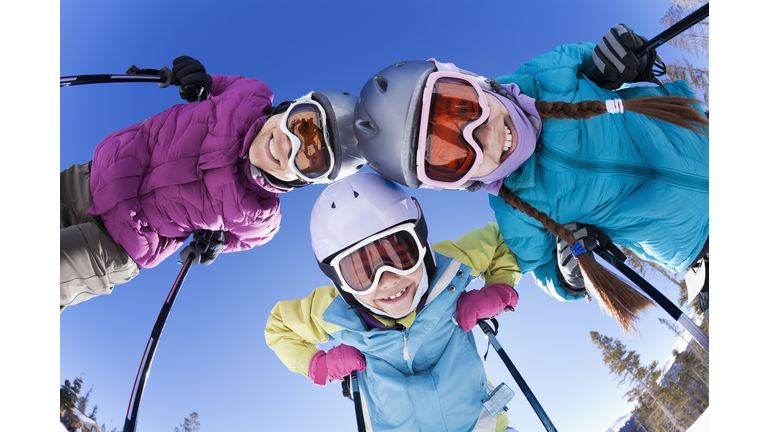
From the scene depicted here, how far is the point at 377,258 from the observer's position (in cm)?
228

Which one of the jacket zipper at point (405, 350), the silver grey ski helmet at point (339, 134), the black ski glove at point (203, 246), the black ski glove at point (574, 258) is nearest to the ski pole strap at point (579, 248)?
the black ski glove at point (574, 258)

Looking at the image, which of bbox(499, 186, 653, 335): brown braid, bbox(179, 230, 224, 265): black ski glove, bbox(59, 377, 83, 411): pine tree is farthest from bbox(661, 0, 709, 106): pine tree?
bbox(59, 377, 83, 411): pine tree

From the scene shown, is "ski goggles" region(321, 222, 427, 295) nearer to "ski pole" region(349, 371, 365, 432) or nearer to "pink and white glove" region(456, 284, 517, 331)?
"pink and white glove" region(456, 284, 517, 331)

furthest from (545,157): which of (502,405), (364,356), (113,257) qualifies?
(113,257)

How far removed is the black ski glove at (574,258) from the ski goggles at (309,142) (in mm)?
1509

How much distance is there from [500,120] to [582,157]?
0.50m

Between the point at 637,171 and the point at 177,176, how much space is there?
116 inches

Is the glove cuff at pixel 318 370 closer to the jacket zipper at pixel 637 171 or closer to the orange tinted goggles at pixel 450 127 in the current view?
the orange tinted goggles at pixel 450 127

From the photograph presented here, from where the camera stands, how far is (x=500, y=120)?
1784 millimetres

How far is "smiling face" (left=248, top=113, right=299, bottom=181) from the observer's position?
2355 mm

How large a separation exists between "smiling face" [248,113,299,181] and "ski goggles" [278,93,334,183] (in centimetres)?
7

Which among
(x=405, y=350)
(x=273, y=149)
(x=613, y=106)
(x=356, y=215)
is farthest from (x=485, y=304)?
(x=273, y=149)

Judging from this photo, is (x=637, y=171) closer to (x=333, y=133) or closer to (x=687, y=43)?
(x=333, y=133)
